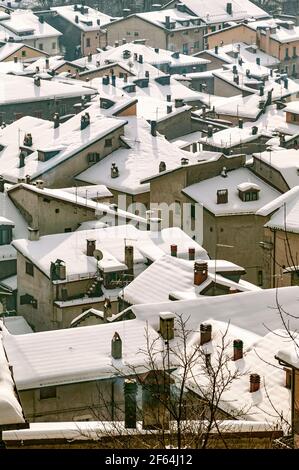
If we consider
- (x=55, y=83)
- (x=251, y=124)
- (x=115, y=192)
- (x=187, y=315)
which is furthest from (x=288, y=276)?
(x=55, y=83)

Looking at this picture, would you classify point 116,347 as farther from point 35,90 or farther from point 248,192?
point 35,90

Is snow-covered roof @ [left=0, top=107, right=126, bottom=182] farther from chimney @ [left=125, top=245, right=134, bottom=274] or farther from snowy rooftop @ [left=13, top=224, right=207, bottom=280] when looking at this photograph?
chimney @ [left=125, top=245, right=134, bottom=274]

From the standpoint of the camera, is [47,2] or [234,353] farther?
[47,2]

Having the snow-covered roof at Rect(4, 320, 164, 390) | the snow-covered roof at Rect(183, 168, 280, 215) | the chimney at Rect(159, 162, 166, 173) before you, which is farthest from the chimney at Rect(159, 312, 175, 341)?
the chimney at Rect(159, 162, 166, 173)

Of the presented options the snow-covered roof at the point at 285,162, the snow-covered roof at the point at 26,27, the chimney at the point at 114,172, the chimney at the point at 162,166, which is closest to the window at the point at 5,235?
the snow-covered roof at the point at 285,162

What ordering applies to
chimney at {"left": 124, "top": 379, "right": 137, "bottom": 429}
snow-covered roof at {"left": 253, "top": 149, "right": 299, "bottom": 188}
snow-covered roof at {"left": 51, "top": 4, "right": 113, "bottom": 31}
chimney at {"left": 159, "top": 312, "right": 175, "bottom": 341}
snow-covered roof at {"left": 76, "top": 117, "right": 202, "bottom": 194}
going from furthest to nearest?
snow-covered roof at {"left": 51, "top": 4, "right": 113, "bottom": 31} → snow-covered roof at {"left": 76, "top": 117, "right": 202, "bottom": 194} → snow-covered roof at {"left": 253, "top": 149, "right": 299, "bottom": 188} → chimney at {"left": 159, "top": 312, "right": 175, "bottom": 341} → chimney at {"left": 124, "top": 379, "right": 137, "bottom": 429}

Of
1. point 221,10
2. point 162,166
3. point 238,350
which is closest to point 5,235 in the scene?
point 162,166

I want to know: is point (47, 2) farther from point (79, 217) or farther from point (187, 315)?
point (187, 315)
